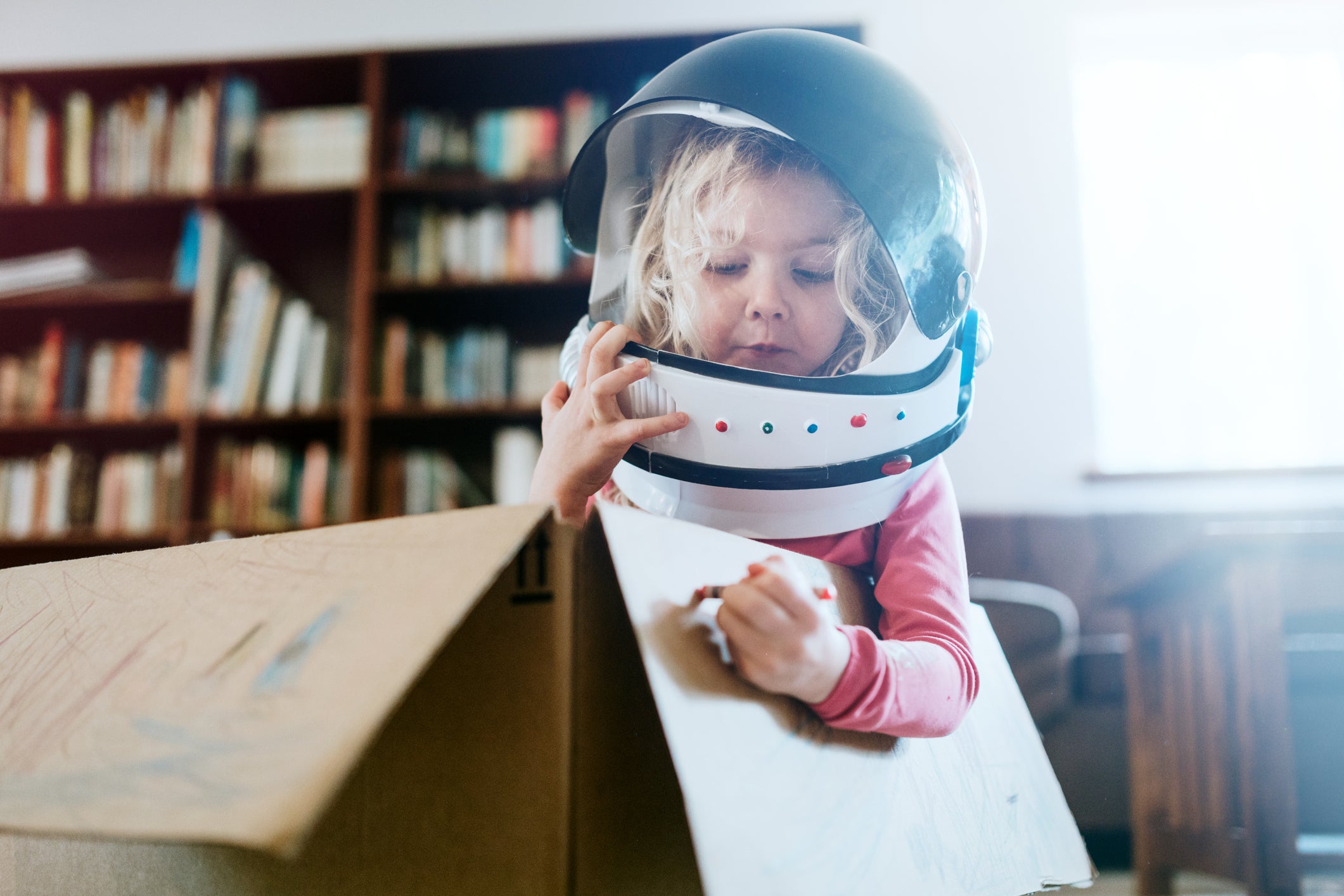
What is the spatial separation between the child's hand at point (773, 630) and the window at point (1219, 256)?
2147 millimetres

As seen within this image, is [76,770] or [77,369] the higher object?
[77,369]

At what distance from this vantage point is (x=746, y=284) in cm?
49

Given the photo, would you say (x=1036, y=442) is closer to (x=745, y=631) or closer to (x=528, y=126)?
(x=528, y=126)

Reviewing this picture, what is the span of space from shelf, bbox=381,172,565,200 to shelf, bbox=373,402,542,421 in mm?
545

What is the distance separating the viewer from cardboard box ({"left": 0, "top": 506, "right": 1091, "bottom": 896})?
0.80 feet

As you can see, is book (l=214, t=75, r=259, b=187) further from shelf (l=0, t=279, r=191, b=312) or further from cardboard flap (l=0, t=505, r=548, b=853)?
cardboard flap (l=0, t=505, r=548, b=853)

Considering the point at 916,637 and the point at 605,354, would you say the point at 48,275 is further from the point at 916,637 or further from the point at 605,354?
Result: the point at 916,637

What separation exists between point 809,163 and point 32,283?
2.65 meters

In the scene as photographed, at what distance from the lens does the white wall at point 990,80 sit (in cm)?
215

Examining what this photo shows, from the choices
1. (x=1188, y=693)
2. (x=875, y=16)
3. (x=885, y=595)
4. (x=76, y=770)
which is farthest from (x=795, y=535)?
(x=875, y=16)

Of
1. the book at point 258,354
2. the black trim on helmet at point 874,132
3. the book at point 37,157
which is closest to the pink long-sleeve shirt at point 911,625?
the black trim on helmet at point 874,132

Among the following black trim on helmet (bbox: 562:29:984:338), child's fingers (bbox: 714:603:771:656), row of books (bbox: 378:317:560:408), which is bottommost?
child's fingers (bbox: 714:603:771:656)

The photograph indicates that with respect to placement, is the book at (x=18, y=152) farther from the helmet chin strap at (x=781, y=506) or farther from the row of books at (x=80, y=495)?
the helmet chin strap at (x=781, y=506)

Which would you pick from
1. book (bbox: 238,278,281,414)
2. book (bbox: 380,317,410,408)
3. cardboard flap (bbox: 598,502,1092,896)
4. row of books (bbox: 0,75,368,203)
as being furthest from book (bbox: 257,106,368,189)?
cardboard flap (bbox: 598,502,1092,896)
